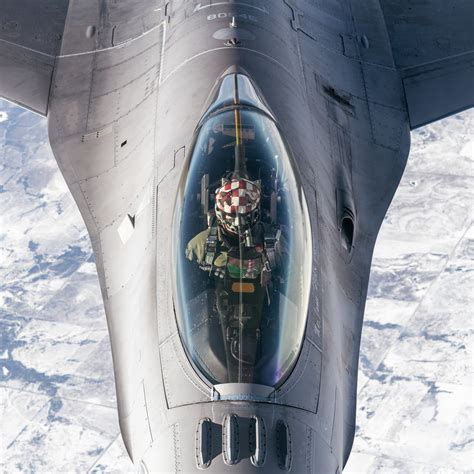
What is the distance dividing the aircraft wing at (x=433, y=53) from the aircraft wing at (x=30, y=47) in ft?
21.9

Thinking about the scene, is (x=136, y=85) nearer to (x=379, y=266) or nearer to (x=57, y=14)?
(x=57, y=14)

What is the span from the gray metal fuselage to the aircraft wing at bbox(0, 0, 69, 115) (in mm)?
263

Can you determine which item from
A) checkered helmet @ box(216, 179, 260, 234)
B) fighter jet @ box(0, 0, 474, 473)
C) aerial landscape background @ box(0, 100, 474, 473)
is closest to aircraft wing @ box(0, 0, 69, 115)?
fighter jet @ box(0, 0, 474, 473)

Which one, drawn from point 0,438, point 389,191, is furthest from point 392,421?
point 389,191

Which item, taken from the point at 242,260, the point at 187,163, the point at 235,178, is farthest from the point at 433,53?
the point at 242,260

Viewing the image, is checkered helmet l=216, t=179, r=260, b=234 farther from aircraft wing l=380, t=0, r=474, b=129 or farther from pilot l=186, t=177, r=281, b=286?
aircraft wing l=380, t=0, r=474, b=129

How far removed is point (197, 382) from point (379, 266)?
1042 inches

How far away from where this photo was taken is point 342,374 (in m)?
10.8

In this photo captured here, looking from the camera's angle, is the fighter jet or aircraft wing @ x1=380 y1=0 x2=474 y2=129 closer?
the fighter jet

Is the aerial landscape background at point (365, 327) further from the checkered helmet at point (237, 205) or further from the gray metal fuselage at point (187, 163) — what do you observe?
the checkered helmet at point (237, 205)

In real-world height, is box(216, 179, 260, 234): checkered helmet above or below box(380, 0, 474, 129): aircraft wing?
below

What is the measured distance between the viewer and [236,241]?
986cm

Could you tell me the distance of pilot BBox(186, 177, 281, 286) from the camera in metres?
9.70

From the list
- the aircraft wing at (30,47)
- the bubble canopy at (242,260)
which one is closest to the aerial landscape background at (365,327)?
the aircraft wing at (30,47)
